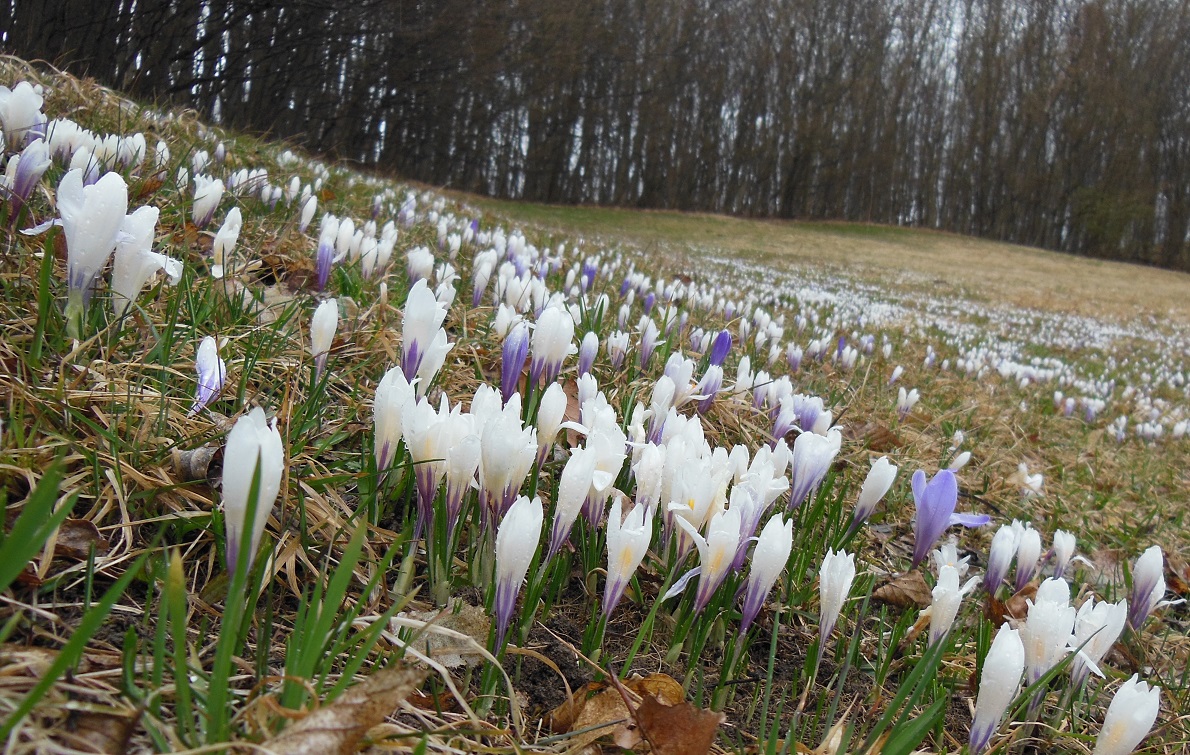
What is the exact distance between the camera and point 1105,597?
216 centimetres

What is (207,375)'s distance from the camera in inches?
60.7

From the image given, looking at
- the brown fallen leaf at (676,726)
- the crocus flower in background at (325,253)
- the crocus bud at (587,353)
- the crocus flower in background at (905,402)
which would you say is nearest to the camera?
the brown fallen leaf at (676,726)

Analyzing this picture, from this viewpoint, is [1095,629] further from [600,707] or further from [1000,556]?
[600,707]

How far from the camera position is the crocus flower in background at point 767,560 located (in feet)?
4.30

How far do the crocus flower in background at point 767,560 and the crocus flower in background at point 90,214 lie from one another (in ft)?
4.31

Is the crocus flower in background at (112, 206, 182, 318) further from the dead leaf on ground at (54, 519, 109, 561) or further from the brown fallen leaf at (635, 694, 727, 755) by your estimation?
the brown fallen leaf at (635, 694, 727, 755)

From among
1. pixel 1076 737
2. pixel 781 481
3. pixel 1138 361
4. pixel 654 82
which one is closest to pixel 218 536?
pixel 781 481

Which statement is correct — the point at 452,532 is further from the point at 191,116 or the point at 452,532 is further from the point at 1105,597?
the point at 191,116

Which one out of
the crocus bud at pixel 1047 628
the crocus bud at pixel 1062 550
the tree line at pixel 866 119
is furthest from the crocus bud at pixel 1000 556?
the tree line at pixel 866 119

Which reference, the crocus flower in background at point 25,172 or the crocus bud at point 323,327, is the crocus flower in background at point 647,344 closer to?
the crocus bud at point 323,327

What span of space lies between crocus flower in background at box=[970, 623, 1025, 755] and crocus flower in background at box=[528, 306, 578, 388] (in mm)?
1120

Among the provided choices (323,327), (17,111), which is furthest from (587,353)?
(17,111)

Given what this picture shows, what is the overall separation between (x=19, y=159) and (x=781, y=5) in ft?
136

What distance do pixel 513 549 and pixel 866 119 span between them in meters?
42.4
